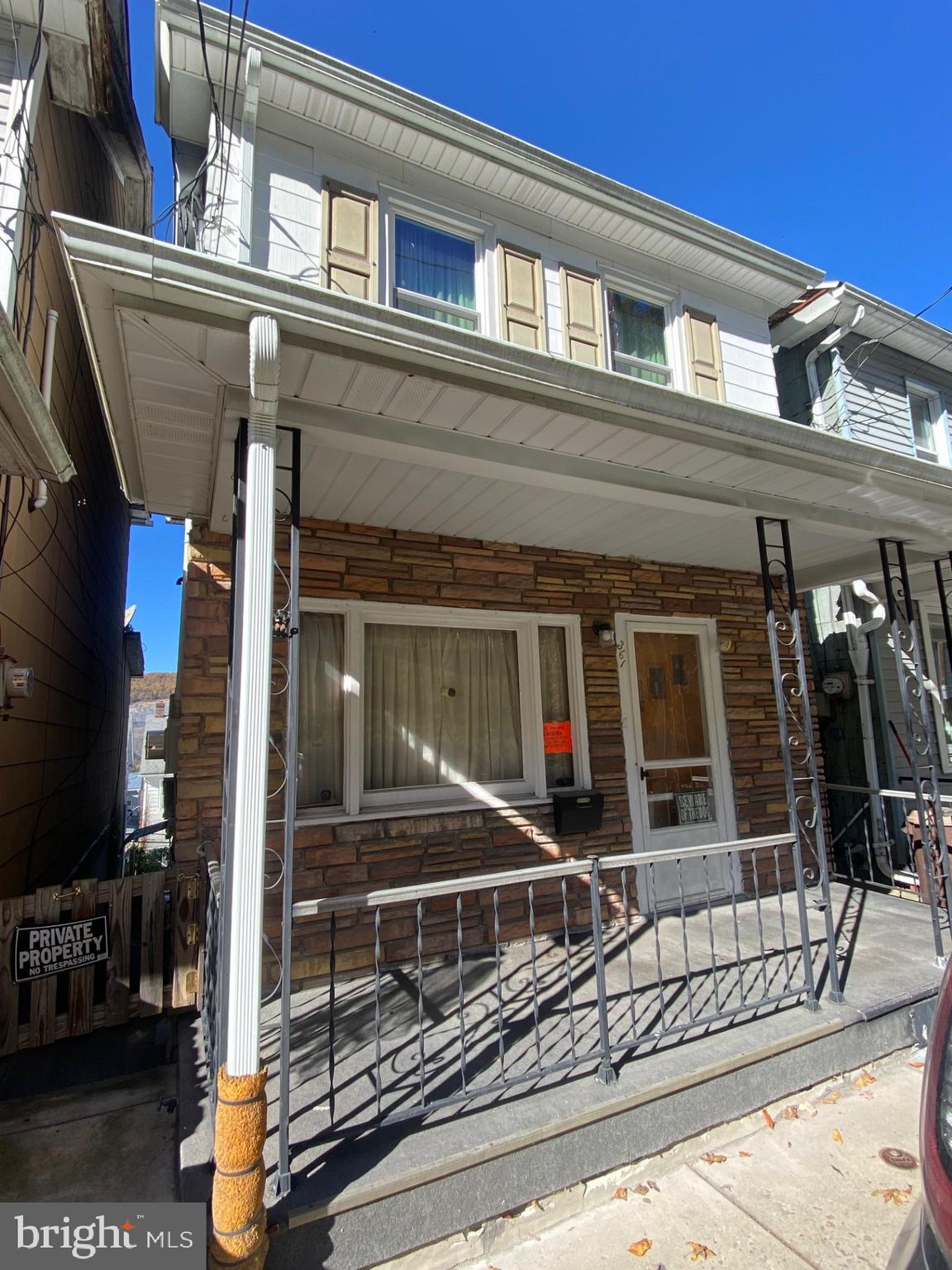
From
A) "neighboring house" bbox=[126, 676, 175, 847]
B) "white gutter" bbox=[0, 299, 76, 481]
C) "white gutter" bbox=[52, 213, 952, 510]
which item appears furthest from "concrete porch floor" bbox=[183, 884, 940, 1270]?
"white gutter" bbox=[0, 299, 76, 481]

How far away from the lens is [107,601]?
7383mm

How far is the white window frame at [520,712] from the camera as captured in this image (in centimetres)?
383

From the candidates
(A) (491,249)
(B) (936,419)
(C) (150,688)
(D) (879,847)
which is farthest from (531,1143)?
(C) (150,688)

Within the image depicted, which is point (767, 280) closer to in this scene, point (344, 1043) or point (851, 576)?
point (851, 576)

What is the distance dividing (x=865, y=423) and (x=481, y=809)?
594cm

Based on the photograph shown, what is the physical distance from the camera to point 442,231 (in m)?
4.30

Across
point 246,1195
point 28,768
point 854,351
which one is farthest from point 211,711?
point 854,351

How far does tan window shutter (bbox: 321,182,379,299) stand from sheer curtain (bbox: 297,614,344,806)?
1.98 metres

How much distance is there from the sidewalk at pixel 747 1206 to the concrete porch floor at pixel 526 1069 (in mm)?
85

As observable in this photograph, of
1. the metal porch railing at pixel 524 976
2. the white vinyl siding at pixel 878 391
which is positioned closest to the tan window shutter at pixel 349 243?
the metal porch railing at pixel 524 976

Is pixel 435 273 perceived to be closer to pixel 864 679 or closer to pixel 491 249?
pixel 491 249

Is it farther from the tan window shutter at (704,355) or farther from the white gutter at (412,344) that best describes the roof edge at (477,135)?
the white gutter at (412,344)

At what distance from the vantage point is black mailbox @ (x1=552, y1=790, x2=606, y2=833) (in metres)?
4.23

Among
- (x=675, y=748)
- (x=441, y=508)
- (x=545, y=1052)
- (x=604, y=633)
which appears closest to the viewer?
(x=545, y=1052)
